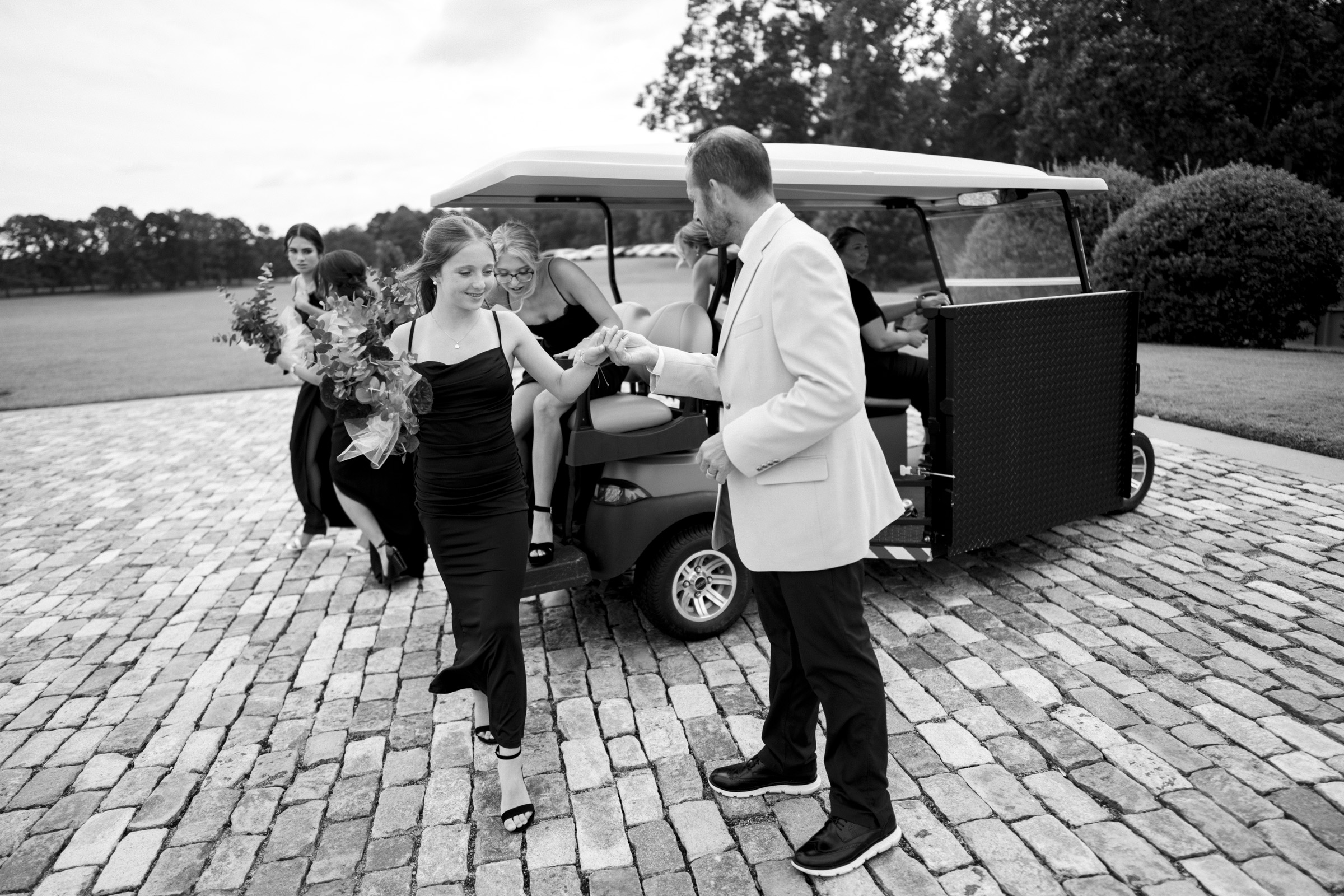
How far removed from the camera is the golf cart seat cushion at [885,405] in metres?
5.39

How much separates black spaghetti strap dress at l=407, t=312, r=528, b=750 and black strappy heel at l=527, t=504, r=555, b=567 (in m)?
0.89

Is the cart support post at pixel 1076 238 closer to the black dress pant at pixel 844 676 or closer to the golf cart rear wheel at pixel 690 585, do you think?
the golf cart rear wheel at pixel 690 585

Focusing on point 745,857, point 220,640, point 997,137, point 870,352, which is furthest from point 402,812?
point 997,137

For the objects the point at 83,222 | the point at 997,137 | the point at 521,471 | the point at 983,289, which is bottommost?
the point at 521,471

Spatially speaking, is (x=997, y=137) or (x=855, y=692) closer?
(x=855, y=692)

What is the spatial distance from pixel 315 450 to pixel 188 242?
101 feet

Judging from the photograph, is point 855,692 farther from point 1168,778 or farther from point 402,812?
point 402,812

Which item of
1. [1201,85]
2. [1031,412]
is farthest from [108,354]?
[1201,85]

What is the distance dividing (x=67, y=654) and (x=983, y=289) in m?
5.63

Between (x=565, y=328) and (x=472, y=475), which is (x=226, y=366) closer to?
(x=565, y=328)

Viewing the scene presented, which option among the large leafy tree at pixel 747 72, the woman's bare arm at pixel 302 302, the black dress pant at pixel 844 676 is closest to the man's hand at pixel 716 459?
the black dress pant at pixel 844 676

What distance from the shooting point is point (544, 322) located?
4.39 metres

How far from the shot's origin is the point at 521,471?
3.20 metres

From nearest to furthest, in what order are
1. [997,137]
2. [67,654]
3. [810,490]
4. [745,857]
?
[810,490] → [745,857] → [67,654] → [997,137]
